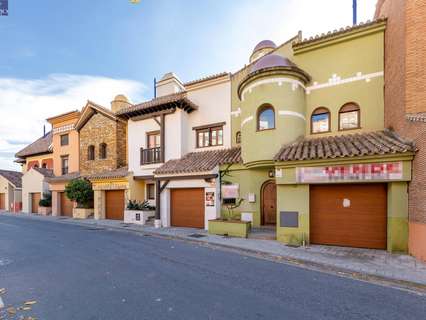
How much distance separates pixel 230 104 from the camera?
1325 cm

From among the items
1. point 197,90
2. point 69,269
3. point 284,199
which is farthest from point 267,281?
point 197,90

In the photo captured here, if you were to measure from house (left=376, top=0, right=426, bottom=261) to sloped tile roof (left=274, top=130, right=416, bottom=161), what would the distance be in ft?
1.47

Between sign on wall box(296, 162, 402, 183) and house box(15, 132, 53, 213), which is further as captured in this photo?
house box(15, 132, 53, 213)

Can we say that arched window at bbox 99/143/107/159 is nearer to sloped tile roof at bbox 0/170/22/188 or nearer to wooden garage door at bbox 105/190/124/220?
wooden garage door at bbox 105/190/124/220

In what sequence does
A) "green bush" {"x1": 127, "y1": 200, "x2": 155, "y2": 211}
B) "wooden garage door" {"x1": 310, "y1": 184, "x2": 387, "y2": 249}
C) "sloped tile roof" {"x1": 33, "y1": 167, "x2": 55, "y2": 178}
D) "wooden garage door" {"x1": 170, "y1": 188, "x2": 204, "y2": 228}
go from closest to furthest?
"wooden garage door" {"x1": 310, "y1": 184, "x2": 387, "y2": 249} < "wooden garage door" {"x1": 170, "y1": 188, "x2": 204, "y2": 228} < "green bush" {"x1": 127, "y1": 200, "x2": 155, "y2": 211} < "sloped tile roof" {"x1": 33, "y1": 167, "x2": 55, "y2": 178}

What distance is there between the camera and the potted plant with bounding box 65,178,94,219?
17.5m

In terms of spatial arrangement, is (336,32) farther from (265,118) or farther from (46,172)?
(46,172)

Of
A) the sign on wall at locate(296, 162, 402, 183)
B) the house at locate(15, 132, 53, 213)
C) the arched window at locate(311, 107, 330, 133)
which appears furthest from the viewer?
the house at locate(15, 132, 53, 213)

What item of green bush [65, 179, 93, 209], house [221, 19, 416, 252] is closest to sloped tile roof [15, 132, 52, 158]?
green bush [65, 179, 93, 209]

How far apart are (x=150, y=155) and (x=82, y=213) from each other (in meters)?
8.37

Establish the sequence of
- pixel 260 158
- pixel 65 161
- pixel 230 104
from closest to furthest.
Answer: pixel 260 158 → pixel 230 104 → pixel 65 161

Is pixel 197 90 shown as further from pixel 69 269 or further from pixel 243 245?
pixel 69 269

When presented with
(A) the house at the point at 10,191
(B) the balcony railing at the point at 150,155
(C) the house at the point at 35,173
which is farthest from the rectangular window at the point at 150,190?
(A) the house at the point at 10,191

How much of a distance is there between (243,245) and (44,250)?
7474mm
